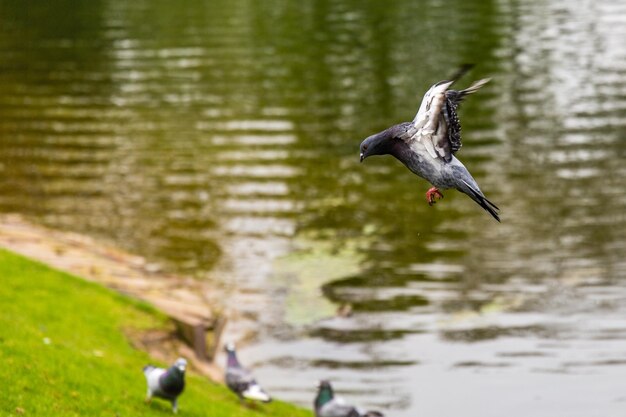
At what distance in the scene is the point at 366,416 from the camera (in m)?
22.4

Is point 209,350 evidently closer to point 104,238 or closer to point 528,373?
point 528,373

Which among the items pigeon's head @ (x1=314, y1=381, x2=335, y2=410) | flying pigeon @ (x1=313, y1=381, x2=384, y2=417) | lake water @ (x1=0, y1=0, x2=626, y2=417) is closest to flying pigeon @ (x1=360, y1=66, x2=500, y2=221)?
flying pigeon @ (x1=313, y1=381, x2=384, y2=417)

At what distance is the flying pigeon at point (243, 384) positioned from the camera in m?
23.8

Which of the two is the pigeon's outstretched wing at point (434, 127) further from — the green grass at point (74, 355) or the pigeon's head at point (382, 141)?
the green grass at point (74, 355)

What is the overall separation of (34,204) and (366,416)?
85.9ft

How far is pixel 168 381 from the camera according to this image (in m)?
19.4

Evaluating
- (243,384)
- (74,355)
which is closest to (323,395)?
(243,384)

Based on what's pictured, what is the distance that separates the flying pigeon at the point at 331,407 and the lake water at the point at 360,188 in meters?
3.97

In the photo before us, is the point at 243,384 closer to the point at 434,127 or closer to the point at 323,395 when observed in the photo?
the point at 323,395

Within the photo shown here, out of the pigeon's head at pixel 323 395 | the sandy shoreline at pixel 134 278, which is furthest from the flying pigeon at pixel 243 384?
the sandy shoreline at pixel 134 278

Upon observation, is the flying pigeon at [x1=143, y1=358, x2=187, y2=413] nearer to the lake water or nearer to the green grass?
the green grass

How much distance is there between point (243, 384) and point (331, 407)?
213 centimetres

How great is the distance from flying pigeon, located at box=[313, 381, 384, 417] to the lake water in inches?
156

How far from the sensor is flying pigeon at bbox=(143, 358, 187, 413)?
19234 mm
